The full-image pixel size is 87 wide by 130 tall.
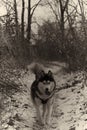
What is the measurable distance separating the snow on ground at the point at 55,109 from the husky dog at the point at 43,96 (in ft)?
0.63

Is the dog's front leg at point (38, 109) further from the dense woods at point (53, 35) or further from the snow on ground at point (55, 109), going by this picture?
the dense woods at point (53, 35)

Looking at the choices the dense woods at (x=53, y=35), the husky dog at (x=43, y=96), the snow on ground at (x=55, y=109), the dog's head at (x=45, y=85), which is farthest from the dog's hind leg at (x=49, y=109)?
the dense woods at (x=53, y=35)

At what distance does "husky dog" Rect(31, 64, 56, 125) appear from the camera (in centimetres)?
790

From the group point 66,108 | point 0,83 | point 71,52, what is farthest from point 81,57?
point 0,83

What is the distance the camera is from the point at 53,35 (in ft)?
38.1

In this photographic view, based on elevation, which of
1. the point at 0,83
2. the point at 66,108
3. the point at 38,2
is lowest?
the point at 66,108

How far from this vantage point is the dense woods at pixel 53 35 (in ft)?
34.9

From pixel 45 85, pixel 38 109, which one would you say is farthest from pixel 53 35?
pixel 38 109

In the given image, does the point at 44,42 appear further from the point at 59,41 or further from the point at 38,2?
the point at 38,2

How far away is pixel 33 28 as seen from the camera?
41.6ft

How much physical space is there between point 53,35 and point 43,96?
3840 mm

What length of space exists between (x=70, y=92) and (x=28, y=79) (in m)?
1.68

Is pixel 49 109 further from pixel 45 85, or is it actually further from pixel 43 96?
pixel 45 85

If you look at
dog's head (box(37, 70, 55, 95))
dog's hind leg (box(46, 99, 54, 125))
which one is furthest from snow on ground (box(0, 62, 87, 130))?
dog's head (box(37, 70, 55, 95))
